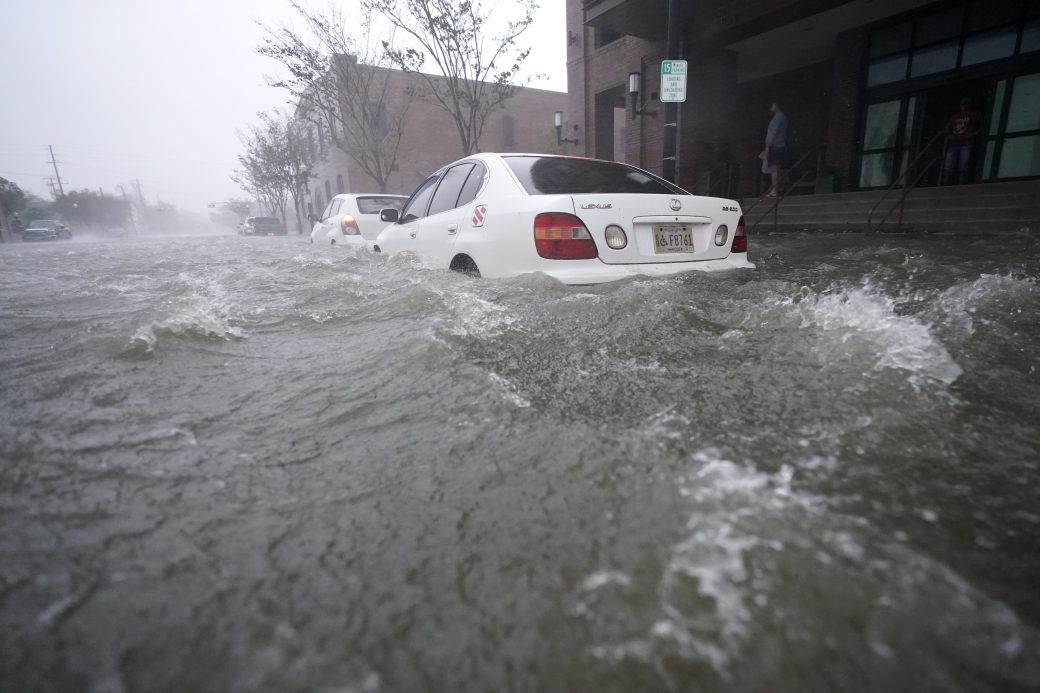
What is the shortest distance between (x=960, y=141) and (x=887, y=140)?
59.2 inches

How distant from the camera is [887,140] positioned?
11.8m

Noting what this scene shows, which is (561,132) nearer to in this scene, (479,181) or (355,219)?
(355,219)

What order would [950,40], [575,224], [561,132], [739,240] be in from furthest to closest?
[561,132]
[950,40]
[739,240]
[575,224]

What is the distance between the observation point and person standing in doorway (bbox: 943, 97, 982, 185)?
10.2m

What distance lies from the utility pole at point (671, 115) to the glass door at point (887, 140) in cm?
774

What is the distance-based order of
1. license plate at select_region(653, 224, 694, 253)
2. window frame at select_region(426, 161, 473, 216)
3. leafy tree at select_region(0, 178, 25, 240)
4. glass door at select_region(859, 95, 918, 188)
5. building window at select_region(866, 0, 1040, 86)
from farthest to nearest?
leafy tree at select_region(0, 178, 25, 240)
glass door at select_region(859, 95, 918, 188)
building window at select_region(866, 0, 1040, 86)
window frame at select_region(426, 161, 473, 216)
license plate at select_region(653, 224, 694, 253)

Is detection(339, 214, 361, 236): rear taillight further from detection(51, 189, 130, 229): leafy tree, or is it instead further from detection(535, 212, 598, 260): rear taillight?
detection(51, 189, 130, 229): leafy tree

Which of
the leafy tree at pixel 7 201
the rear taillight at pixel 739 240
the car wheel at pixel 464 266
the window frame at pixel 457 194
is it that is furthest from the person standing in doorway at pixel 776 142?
the leafy tree at pixel 7 201

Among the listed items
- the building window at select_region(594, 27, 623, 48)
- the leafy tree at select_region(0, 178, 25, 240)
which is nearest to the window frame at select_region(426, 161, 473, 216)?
the building window at select_region(594, 27, 623, 48)

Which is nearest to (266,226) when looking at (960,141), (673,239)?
(960,141)

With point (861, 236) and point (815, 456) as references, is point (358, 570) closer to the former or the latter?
point (815, 456)

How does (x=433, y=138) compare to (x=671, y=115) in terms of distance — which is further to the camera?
(x=433, y=138)

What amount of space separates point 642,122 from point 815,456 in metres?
13.7

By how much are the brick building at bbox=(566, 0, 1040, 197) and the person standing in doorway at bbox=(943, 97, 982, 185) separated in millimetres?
167
